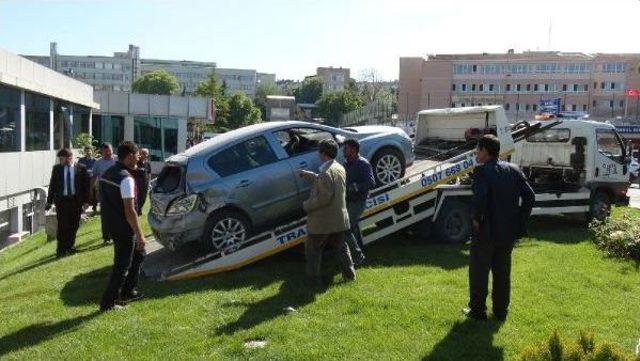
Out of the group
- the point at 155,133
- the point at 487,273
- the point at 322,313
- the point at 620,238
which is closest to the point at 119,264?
the point at 322,313

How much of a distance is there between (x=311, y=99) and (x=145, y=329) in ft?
384

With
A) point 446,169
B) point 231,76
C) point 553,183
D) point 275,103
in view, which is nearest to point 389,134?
point 446,169

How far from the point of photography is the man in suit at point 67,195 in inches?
379

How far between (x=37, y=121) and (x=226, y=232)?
515 inches

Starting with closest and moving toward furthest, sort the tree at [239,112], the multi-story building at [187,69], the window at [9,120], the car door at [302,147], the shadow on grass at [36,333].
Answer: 1. the shadow on grass at [36,333]
2. the car door at [302,147]
3. the window at [9,120]
4. the tree at [239,112]
5. the multi-story building at [187,69]

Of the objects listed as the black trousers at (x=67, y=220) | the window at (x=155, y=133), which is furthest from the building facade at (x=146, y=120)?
the black trousers at (x=67, y=220)

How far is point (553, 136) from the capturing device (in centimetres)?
1241

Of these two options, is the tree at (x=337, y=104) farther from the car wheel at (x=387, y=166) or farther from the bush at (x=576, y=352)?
the bush at (x=576, y=352)

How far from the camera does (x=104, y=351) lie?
5.34 m

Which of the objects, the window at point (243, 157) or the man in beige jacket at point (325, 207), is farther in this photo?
the window at point (243, 157)

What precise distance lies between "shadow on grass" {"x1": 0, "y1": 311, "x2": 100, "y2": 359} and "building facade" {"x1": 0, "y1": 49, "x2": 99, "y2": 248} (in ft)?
31.2

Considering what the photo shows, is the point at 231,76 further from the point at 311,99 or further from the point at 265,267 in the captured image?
the point at 265,267

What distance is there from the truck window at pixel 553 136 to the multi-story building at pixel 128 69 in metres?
149

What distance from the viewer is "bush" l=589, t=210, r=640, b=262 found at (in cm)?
884
